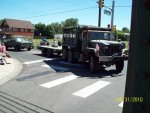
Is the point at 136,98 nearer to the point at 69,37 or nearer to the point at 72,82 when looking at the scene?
the point at 72,82

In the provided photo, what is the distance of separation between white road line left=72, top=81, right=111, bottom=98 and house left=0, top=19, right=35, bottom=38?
85.8 metres

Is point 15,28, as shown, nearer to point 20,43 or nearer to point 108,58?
A: point 20,43

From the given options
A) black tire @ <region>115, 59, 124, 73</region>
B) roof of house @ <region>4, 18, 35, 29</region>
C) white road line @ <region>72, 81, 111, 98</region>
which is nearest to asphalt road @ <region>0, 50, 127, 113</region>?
white road line @ <region>72, 81, 111, 98</region>

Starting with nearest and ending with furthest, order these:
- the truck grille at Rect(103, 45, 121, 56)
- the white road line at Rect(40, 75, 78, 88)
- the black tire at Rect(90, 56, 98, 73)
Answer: the white road line at Rect(40, 75, 78, 88)
the black tire at Rect(90, 56, 98, 73)
the truck grille at Rect(103, 45, 121, 56)

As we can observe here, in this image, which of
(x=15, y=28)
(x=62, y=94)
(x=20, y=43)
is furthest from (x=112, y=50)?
(x=15, y=28)

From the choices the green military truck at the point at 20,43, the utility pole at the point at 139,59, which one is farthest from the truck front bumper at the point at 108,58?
the green military truck at the point at 20,43

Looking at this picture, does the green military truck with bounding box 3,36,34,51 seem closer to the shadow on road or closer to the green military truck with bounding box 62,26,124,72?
the green military truck with bounding box 62,26,124,72

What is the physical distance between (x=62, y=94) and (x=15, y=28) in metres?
91.7

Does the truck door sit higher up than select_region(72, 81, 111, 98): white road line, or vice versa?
the truck door

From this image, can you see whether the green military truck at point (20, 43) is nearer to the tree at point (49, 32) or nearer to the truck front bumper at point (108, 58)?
the truck front bumper at point (108, 58)

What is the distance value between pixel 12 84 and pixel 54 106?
3952 millimetres

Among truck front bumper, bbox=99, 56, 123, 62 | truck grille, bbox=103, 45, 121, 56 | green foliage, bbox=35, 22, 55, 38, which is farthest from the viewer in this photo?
green foliage, bbox=35, 22, 55, 38

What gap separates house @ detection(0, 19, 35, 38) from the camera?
94.9 metres

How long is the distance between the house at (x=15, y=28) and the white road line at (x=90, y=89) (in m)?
85.8
